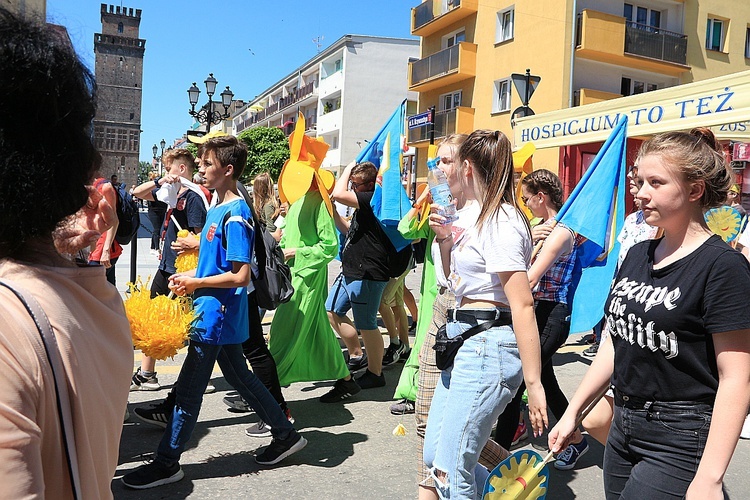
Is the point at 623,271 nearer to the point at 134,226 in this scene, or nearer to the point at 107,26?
the point at 134,226

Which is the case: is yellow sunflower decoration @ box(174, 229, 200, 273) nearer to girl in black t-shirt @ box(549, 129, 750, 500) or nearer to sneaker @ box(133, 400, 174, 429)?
sneaker @ box(133, 400, 174, 429)

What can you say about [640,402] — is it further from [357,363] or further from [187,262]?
[357,363]

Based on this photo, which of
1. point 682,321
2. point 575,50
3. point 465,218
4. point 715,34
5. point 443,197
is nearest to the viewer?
point 682,321

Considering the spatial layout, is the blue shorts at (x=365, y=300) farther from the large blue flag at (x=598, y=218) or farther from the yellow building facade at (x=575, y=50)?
the yellow building facade at (x=575, y=50)

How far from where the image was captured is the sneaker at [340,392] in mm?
5242

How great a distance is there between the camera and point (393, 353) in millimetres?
6562

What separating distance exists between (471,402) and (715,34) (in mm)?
27897

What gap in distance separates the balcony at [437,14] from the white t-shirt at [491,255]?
90.1ft

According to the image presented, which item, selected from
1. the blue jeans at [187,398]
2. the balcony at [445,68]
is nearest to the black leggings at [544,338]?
the blue jeans at [187,398]

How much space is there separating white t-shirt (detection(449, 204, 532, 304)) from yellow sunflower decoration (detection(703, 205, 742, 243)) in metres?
3.63

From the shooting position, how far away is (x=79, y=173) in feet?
3.84

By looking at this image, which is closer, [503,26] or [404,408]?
[404,408]

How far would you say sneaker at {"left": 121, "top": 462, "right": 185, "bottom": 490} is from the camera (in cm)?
351

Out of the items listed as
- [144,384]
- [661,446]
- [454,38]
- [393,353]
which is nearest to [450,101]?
[454,38]
